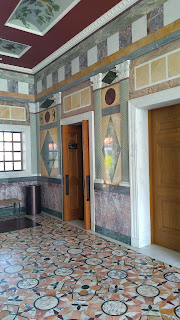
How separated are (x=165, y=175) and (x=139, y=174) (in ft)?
1.45

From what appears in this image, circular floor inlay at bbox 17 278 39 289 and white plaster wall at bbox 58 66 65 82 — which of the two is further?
white plaster wall at bbox 58 66 65 82

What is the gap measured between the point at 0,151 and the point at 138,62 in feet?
15.8

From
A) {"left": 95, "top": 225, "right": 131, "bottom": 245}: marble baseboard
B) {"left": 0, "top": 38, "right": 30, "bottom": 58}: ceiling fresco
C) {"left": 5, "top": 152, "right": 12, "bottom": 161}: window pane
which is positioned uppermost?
{"left": 0, "top": 38, "right": 30, "bottom": 58}: ceiling fresco

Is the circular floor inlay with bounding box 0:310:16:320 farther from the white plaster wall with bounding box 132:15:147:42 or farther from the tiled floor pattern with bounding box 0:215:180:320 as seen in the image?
the white plaster wall with bounding box 132:15:147:42

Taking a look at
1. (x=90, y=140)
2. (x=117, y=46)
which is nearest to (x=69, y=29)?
(x=117, y=46)

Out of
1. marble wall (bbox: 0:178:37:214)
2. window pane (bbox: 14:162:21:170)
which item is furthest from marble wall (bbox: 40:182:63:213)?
window pane (bbox: 14:162:21:170)

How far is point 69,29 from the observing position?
5.25m

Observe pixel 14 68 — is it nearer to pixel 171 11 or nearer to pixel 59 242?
pixel 171 11

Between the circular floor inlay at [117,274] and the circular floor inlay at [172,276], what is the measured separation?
1.72 ft

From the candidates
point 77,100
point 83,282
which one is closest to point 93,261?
point 83,282

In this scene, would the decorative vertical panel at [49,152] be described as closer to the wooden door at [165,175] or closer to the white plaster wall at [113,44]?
the white plaster wall at [113,44]

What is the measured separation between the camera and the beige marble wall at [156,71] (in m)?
3.66

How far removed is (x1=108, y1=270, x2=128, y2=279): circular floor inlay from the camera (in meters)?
3.28

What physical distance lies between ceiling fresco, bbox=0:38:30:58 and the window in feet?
7.10
